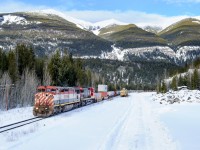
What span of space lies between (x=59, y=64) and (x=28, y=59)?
9438 millimetres

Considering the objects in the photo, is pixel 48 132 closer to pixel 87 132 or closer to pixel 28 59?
pixel 87 132

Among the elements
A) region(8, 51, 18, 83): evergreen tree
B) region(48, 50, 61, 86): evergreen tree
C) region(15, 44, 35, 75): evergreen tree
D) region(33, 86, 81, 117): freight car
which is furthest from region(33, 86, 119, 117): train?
region(48, 50, 61, 86): evergreen tree

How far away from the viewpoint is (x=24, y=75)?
185 feet

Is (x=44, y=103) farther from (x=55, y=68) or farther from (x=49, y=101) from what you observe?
(x=55, y=68)


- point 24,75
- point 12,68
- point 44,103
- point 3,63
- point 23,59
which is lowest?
point 44,103

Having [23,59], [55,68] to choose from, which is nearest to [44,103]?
[23,59]

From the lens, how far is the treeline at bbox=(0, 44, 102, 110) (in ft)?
153

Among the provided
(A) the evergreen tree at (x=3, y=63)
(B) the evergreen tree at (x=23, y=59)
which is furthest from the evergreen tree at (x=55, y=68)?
(A) the evergreen tree at (x=3, y=63)

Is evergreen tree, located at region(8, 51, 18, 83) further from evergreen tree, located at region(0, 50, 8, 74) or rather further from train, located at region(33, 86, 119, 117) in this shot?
train, located at region(33, 86, 119, 117)

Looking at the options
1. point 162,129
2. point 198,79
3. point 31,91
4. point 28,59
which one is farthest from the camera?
point 198,79

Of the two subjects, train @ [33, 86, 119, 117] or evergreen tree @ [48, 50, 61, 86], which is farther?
evergreen tree @ [48, 50, 61, 86]

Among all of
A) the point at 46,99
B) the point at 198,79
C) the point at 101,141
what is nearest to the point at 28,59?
the point at 46,99

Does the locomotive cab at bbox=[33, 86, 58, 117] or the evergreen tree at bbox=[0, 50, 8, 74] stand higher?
the evergreen tree at bbox=[0, 50, 8, 74]

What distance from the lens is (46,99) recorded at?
34219mm
